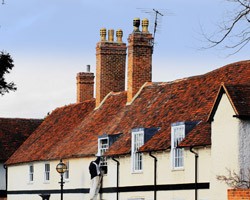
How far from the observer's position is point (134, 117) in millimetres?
51531

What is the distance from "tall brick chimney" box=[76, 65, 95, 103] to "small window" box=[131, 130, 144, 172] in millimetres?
19954

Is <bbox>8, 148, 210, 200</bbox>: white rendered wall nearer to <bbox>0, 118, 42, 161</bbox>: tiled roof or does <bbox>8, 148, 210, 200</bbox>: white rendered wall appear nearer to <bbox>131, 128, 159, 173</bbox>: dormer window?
<bbox>131, 128, 159, 173</bbox>: dormer window

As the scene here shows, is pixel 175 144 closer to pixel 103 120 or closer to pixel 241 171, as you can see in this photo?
pixel 241 171

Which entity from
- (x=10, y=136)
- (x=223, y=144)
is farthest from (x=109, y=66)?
(x=223, y=144)

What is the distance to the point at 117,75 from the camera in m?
59.3

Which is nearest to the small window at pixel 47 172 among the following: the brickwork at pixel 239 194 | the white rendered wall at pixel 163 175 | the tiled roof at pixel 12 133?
the white rendered wall at pixel 163 175

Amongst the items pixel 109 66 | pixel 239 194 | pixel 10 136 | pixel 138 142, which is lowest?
pixel 239 194

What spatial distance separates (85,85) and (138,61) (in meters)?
12.8

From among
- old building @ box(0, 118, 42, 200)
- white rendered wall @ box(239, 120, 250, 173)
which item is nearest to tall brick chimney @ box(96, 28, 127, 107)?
old building @ box(0, 118, 42, 200)

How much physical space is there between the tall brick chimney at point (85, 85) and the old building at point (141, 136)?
1109mm

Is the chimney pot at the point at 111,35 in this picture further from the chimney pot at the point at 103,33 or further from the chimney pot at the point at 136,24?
the chimney pot at the point at 136,24

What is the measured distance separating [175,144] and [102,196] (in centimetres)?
950

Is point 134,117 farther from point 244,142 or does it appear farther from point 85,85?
point 244,142

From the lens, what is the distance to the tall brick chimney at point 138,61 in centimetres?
5450
